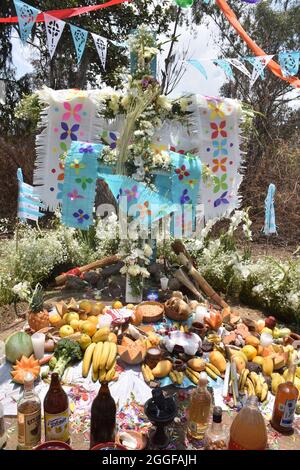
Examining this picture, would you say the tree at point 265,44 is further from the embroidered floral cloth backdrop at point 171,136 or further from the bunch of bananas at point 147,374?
the bunch of bananas at point 147,374

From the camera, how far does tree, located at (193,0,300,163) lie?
35.7 ft

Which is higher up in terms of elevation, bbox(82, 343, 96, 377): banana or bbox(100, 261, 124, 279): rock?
bbox(100, 261, 124, 279): rock

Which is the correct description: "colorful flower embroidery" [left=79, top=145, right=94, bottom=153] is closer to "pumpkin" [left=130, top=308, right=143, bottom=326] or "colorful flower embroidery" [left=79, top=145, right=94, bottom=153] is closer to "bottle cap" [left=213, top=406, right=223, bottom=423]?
"pumpkin" [left=130, top=308, right=143, bottom=326]

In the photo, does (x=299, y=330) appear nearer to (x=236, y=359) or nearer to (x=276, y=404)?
(x=236, y=359)

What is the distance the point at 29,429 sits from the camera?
203 cm

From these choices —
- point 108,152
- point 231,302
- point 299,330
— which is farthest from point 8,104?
point 299,330

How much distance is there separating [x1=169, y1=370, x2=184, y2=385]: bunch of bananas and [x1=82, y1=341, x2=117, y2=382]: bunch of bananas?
0.49 metres

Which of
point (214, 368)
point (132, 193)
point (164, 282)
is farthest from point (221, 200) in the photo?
point (214, 368)

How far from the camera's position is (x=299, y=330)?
418 centimetres

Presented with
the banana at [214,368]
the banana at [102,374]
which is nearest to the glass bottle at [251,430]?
the banana at [214,368]

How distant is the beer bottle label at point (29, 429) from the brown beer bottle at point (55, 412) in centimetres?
5

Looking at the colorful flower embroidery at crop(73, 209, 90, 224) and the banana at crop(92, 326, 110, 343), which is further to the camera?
the colorful flower embroidery at crop(73, 209, 90, 224)

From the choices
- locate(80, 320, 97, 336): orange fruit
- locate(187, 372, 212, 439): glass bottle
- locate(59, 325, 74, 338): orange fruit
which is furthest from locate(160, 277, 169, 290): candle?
locate(187, 372, 212, 439): glass bottle

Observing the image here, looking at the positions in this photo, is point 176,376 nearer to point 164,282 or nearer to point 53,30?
point 164,282
